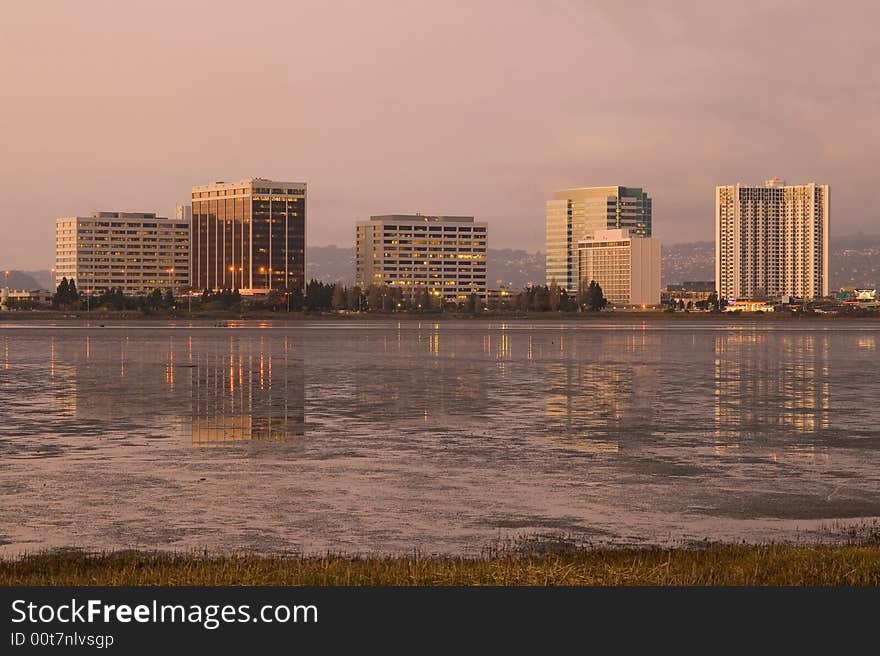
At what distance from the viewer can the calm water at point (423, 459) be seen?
750 inches

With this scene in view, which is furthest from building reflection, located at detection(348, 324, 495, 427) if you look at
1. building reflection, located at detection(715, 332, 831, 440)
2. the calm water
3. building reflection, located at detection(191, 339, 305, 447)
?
building reflection, located at detection(715, 332, 831, 440)

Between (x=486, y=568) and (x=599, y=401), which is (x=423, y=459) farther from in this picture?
(x=599, y=401)

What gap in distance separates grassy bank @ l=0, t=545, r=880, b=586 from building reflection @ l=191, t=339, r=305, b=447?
1486 cm

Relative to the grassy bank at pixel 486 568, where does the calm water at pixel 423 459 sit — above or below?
below

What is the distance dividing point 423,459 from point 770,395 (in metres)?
22.9

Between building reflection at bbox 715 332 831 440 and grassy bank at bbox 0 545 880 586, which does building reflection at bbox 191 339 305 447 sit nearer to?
building reflection at bbox 715 332 831 440

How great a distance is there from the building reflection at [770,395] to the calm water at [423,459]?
0.19 metres

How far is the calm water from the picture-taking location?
19.1m

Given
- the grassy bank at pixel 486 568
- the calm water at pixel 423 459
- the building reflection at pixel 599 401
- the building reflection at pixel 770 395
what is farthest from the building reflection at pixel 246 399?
the grassy bank at pixel 486 568

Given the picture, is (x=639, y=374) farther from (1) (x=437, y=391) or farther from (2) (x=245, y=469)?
(2) (x=245, y=469)

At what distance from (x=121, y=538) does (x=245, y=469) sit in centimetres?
761

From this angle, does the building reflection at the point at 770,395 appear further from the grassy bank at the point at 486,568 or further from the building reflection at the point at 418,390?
the grassy bank at the point at 486,568

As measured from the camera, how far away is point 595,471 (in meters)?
25.5

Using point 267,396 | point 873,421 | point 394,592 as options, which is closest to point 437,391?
point 267,396
